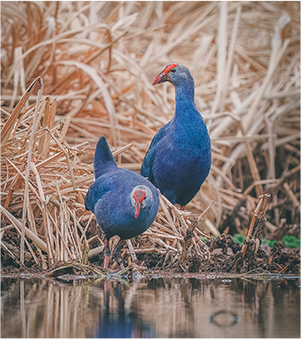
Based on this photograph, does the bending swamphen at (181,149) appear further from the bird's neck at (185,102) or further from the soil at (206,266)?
the soil at (206,266)

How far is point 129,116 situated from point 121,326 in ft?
14.2

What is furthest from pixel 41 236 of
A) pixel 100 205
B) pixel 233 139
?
pixel 233 139

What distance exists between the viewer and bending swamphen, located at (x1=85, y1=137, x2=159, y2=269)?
110 inches

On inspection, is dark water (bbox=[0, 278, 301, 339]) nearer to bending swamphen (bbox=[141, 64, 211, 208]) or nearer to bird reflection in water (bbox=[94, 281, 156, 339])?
bird reflection in water (bbox=[94, 281, 156, 339])

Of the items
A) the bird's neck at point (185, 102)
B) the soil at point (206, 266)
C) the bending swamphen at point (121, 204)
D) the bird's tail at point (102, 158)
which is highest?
the bird's neck at point (185, 102)

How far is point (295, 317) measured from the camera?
186 cm

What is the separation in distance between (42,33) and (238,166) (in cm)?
279

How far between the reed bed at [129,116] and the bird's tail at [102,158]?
0.22m

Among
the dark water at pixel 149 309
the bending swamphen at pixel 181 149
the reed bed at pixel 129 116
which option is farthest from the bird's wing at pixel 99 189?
the bending swamphen at pixel 181 149

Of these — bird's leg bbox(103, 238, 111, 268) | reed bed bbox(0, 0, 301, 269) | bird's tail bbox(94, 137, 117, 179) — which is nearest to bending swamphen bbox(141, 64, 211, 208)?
reed bed bbox(0, 0, 301, 269)

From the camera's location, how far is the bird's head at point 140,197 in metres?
2.71

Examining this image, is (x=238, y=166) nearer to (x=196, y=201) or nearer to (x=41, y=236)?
(x=196, y=201)

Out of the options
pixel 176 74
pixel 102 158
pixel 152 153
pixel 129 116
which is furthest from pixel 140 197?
pixel 129 116

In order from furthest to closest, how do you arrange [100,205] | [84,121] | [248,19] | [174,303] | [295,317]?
[248,19], [84,121], [100,205], [174,303], [295,317]
